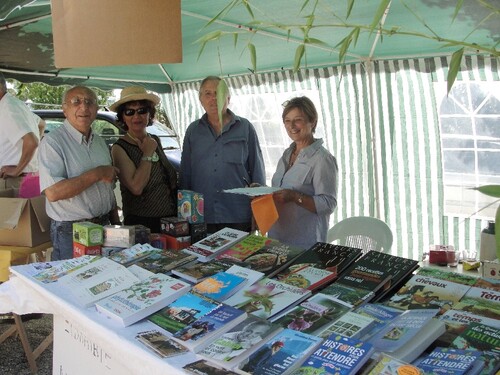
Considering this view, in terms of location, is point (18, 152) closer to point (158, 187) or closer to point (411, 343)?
point (158, 187)

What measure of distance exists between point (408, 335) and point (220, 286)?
57 cm

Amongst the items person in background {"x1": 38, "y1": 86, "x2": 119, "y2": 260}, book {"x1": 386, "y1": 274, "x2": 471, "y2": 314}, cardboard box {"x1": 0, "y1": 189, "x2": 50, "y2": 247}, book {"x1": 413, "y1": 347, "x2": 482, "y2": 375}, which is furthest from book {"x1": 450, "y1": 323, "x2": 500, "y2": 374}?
cardboard box {"x1": 0, "y1": 189, "x2": 50, "y2": 247}

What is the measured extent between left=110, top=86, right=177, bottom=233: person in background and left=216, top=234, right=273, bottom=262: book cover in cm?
84

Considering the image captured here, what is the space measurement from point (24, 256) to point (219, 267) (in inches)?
58.5

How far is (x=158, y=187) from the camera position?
2717 mm

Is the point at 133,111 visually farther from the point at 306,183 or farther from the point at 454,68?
the point at 454,68

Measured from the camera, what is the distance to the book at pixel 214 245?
1.86 m

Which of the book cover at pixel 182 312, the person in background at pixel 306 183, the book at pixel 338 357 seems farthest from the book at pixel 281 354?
the person in background at pixel 306 183

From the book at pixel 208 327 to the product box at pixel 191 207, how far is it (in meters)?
0.98

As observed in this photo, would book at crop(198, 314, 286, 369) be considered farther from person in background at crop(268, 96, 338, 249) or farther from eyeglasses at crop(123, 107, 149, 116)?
eyeglasses at crop(123, 107, 149, 116)

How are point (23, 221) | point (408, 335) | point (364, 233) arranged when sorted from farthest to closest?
point (364, 233), point (23, 221), point (408, 335)

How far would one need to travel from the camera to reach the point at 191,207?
90.0 inches

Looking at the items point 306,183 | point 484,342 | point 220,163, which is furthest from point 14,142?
point 484,342

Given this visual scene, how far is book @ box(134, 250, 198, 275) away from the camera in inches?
67.7
